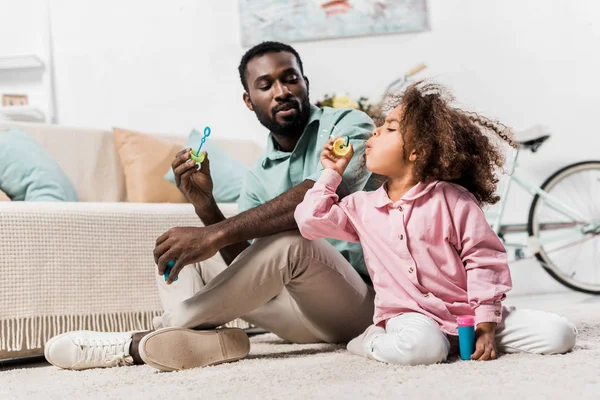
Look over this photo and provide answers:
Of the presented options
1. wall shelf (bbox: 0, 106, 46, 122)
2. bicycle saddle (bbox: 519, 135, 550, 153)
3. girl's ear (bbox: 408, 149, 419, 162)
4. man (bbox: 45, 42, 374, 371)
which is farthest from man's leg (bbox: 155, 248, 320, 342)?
wall shelf (bbox: 0, 106, 46, 122)

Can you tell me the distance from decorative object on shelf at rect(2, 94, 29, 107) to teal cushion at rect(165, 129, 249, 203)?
1241 millimetres

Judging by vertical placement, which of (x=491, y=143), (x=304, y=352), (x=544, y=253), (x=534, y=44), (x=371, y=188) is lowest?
(x=544, y=253)

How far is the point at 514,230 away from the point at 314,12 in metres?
1.57

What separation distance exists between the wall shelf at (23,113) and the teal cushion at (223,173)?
1096 millimetres

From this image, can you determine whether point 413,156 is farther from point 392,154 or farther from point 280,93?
point 280,93

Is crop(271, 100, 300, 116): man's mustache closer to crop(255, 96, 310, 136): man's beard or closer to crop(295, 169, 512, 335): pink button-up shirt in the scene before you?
crop(255, 96, 310, 136): man's beard

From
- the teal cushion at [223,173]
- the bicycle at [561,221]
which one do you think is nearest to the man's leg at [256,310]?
the teal cushion at [223,173]

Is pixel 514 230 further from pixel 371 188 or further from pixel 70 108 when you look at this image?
pixel 70 108

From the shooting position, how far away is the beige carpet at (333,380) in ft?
3.12

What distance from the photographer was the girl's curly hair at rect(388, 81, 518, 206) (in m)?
1.32

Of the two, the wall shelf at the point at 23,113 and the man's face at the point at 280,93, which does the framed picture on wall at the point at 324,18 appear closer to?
the wall shelf at the point at 23,113

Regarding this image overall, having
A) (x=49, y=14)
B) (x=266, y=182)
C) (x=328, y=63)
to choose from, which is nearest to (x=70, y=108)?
(x=49, y=14)

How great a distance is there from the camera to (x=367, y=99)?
331 cm

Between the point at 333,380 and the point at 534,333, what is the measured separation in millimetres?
415
